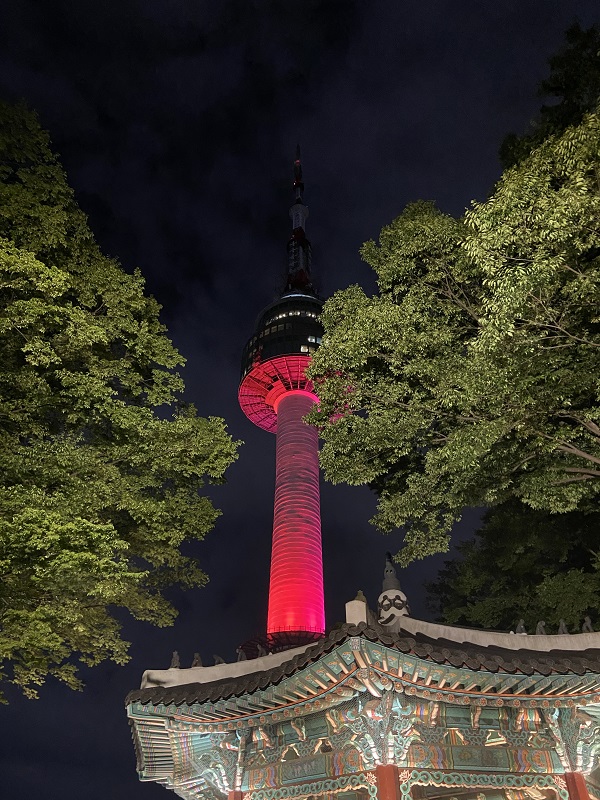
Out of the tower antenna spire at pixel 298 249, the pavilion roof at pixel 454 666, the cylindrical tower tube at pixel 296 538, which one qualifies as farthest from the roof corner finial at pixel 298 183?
the pavilion roof at pixel 454 666

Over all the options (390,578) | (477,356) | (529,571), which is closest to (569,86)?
(477,356)

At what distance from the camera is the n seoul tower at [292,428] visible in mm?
31453

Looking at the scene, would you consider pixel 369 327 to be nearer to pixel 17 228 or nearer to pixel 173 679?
pixel 17 228

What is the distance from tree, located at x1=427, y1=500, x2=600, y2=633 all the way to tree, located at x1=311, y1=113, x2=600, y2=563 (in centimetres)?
548

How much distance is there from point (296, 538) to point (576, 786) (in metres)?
24.1

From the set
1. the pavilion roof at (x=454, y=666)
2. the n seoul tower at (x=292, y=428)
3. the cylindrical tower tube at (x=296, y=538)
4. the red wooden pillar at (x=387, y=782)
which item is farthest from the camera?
the n seoul tower at (x=292, y=428)

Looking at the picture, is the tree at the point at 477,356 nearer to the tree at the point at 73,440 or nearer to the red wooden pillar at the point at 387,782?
the tree at the point at 73,440

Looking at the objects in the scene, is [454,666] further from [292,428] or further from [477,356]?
[292,428]

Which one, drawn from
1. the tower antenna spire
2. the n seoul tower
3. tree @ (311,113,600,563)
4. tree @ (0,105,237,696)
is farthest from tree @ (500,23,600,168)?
the tower antenna spire

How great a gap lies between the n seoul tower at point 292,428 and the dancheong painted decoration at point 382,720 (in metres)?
19.0

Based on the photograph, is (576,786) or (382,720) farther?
(576,786)

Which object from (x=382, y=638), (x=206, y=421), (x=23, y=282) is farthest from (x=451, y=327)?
(x=23, y=282)

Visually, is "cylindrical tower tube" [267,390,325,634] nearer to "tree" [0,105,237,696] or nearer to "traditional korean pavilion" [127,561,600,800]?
"tree" [0,105,237,696]

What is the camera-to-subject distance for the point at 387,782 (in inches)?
354
